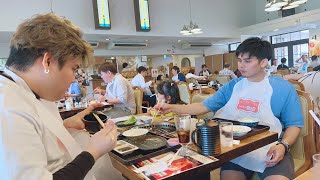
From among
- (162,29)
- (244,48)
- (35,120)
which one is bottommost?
(35,120)

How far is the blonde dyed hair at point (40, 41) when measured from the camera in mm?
793

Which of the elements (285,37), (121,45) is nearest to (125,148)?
(121,45)

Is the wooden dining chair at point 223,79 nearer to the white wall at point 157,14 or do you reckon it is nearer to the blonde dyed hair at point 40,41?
the white wall at point 157,14

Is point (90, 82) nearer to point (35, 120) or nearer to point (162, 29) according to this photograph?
point (162, 29)

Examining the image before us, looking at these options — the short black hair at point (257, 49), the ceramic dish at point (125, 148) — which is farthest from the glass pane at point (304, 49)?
the ceramic dish at point (125, 148)

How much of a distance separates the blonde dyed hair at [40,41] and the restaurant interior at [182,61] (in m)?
0.14

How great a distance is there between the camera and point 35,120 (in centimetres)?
→ 74

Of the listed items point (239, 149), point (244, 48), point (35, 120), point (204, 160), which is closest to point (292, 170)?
point (239, 149)

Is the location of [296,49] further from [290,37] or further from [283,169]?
[283,169]

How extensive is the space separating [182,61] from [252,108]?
11504 mm

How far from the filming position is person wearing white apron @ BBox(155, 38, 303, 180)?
4.53ft

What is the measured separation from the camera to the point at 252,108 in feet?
5.47

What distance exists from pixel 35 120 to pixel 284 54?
11691 millimetres

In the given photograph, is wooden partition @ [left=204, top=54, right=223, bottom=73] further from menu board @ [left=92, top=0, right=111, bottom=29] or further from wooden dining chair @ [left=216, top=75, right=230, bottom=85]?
menu board @ [left=92, top=0, right=111, bottom=29]
